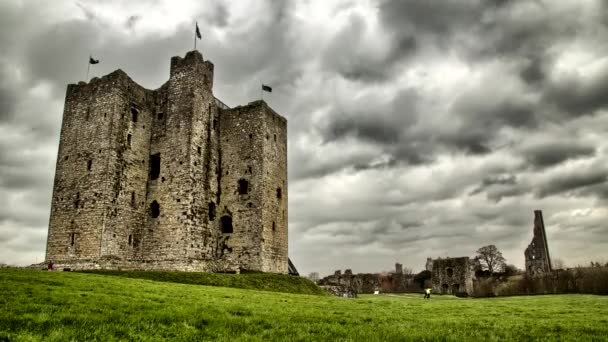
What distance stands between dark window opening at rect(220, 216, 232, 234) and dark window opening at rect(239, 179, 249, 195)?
2.20 metres

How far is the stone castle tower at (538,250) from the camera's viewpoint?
68.1 meters

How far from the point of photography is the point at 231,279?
2653 centimetres

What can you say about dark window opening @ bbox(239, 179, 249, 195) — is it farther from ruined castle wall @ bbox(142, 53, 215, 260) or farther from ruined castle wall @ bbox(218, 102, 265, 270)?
ruined castle wall @ bbox(142, 53, 215, 260)

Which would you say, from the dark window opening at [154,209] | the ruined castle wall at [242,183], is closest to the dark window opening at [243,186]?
the ruined castle wall at [242,183]

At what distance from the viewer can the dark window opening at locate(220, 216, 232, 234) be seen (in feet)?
112

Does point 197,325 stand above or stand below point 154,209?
below

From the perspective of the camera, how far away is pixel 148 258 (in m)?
30.9

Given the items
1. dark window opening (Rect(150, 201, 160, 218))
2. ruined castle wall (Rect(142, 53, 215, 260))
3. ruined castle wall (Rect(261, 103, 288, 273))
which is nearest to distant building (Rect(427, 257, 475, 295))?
ruined castle wall (Rect(261, 103, 288, 273))

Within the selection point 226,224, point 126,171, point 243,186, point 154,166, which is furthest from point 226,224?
point 126,171

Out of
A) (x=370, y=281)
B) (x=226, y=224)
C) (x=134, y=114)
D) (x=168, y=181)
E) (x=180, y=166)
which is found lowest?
(x=370, y=281)

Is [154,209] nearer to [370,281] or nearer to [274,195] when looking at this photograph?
[274,195]

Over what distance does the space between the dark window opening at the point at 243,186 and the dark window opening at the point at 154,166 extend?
6.21m

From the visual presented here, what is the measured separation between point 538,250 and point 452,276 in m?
20.1

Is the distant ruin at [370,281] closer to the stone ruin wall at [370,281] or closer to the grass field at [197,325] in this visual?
the stone ruin wall at [370,281]
